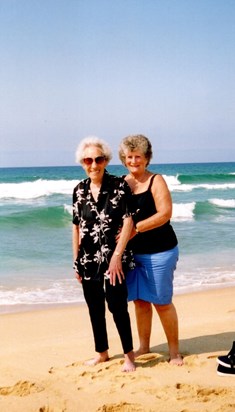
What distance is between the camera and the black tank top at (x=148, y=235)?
401cm

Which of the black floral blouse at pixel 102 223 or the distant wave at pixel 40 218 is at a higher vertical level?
the black floral blouse at pixel 102 223

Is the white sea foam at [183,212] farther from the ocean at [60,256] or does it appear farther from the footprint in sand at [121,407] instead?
the footprint in sand at [121,407]

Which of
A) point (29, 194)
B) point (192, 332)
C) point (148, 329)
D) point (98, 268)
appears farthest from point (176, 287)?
point (29, 194)

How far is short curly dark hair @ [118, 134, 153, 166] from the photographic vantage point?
13.2 ft

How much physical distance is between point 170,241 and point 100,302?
746 mm

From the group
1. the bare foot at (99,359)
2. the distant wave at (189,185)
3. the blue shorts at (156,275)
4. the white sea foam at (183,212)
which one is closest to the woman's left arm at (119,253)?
the blue shorts at (156,275)

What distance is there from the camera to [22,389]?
374cm

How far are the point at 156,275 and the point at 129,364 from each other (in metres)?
0.74

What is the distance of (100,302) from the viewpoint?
4.13 meters

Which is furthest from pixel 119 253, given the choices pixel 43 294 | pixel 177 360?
pixel 43 294

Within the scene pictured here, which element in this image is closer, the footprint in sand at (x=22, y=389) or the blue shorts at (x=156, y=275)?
the footprint in sand at (x=22, y=389)

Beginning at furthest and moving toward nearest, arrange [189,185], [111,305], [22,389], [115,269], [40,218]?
1. [189,185]
2. [40,218]
3. [111,305]
4. [115,269]
5. [22,389]

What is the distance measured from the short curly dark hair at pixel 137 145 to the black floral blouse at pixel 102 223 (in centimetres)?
26

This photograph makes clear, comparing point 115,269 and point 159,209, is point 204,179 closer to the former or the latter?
point 159,209
